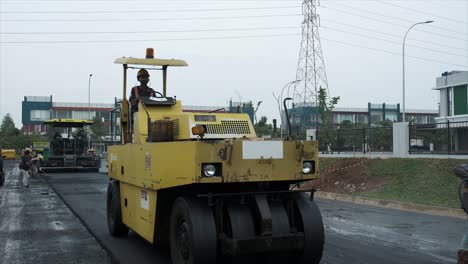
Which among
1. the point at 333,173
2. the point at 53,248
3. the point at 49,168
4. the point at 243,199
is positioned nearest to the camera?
the point at 243,199

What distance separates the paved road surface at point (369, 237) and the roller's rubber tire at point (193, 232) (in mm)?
1324

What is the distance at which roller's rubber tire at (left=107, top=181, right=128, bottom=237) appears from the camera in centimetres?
879

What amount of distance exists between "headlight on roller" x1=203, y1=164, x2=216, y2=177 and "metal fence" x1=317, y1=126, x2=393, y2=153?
17415 mm

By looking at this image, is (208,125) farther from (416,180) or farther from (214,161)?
(416,180)

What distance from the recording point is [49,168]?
102 ft

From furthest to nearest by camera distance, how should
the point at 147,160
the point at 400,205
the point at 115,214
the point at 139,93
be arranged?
the point at 400,205
the point at 115,214
the point at 139,93
the point at 147,160

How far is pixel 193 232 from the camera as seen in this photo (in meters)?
5.46

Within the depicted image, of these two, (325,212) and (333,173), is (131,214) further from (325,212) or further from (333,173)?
(333,173)

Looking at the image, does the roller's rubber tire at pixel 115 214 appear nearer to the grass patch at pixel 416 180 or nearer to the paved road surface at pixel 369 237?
the paved road surface at pixel 369 237

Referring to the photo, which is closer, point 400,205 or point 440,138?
point 400,205

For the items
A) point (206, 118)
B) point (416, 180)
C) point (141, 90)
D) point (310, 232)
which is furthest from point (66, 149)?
point (310, 232)

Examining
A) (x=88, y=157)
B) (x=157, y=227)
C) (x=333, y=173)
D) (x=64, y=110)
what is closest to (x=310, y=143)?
(x=157, y=227)

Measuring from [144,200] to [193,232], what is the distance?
163 cm

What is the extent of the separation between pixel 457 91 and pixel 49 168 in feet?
115
